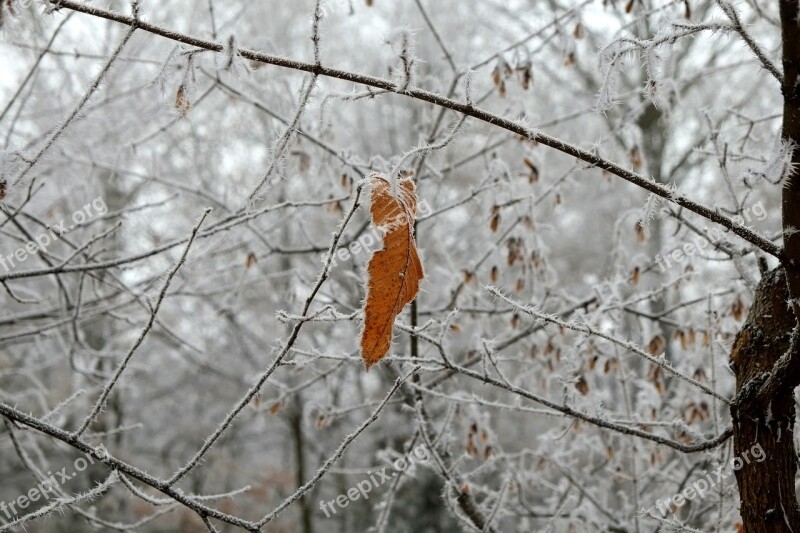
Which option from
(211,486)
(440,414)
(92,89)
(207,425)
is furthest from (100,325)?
(92,89)

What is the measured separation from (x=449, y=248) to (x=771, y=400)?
664 cm

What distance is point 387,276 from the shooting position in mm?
1174

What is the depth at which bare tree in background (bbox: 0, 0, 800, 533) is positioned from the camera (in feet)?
4.36

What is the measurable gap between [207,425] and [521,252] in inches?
374

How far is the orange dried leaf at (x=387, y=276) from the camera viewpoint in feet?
3.84

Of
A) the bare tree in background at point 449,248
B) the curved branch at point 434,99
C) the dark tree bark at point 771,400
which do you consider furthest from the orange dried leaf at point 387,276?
the dark tree bark at point 771,400

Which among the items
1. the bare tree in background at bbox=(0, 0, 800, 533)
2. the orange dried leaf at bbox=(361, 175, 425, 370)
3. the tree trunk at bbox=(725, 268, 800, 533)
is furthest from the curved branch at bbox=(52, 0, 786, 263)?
the tree trunk at bbox=(725, 268, 800, 533)

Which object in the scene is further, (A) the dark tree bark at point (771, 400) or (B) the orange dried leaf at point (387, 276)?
(A) the dark tree bark at point (771, 400)

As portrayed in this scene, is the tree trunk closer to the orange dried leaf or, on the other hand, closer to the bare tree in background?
the bare tree in background

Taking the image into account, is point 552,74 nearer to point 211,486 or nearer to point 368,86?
point 368,86

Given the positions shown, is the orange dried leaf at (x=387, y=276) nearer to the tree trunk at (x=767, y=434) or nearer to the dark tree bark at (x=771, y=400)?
the dark tree bark at (x=771, y=400)

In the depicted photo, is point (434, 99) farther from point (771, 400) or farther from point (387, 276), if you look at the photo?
point (771, 400)

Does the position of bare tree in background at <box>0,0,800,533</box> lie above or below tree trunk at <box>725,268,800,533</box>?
above

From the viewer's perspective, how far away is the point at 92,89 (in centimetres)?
122
